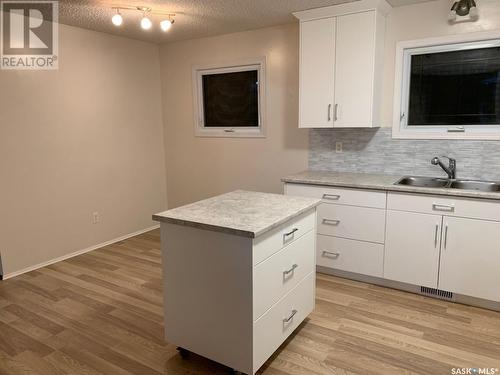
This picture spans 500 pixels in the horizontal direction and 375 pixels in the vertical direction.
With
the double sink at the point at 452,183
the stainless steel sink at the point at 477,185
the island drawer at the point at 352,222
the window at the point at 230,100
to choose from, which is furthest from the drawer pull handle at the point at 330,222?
the window at the point at 230,100

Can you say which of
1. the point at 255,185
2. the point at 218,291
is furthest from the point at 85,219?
the point at 218,291

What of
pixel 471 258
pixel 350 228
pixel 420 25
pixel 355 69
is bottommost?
pixel 471 258

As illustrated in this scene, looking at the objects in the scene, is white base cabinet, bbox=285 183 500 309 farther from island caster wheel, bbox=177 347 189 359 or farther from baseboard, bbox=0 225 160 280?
baseboard, bbox=0 225 160 280

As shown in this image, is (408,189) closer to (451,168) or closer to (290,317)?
(451,168)

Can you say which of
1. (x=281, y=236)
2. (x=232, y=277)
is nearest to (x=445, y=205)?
(x=281, y=236)

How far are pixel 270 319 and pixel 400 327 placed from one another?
106 cm

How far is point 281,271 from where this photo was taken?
2.10 metres

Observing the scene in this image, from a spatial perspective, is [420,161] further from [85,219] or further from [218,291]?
[85,219]

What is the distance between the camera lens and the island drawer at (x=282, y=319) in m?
1.95

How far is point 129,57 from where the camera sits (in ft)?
14.3

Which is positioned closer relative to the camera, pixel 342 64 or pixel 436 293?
pixel 436 293

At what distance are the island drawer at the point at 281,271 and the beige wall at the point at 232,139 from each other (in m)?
1.64

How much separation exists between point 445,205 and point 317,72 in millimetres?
1575

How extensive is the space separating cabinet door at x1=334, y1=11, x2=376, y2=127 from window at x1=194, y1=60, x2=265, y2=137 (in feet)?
3.43
